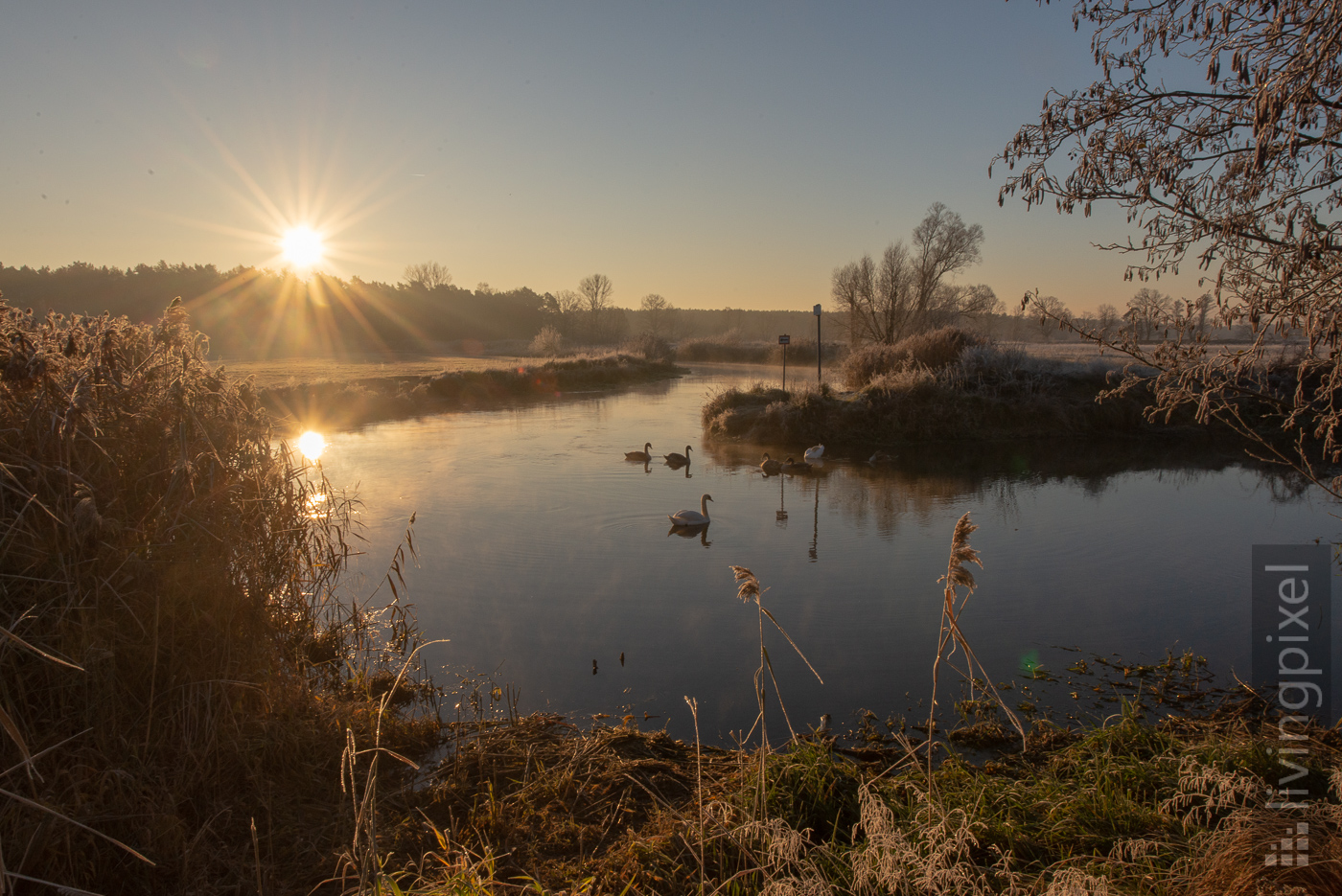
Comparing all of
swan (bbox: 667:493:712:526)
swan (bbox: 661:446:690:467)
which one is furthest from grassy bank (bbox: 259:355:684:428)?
swan (bbox: 667:493:712:526)

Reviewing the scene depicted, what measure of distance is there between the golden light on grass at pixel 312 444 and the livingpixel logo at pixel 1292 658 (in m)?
15.4

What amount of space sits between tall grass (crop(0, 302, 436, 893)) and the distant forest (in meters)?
29.9

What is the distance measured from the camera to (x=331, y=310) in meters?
63.5

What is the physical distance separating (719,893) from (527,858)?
0.99m

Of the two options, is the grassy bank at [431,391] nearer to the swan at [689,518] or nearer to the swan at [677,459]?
the swan at [677,459]

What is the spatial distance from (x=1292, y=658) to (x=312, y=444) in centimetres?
1769

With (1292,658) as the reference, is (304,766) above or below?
above

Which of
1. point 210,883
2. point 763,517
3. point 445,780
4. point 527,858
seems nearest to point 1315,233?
point 527,858

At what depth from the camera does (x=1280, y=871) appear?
7.93 feet

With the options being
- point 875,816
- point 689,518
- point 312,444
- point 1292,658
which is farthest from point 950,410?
point 875,816

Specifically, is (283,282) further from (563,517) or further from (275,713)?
(275,713)

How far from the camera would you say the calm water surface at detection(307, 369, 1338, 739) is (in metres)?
5.54

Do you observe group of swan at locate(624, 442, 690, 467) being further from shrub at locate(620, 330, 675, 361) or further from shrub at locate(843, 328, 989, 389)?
shrub at locate(620, 330, 675, 361)

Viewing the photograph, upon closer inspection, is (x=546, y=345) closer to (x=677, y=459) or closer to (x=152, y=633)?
(x=677, y=459)
